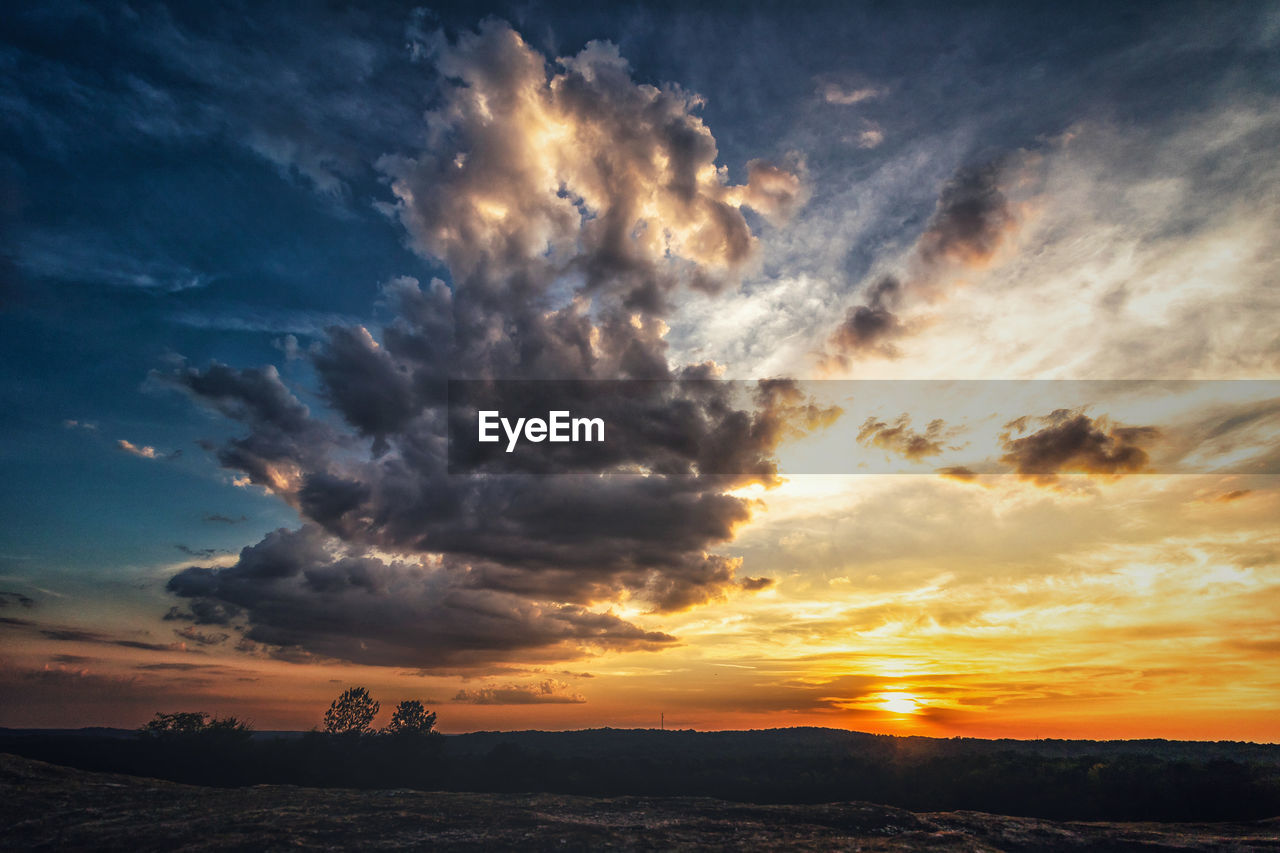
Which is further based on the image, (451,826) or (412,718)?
(412,718)

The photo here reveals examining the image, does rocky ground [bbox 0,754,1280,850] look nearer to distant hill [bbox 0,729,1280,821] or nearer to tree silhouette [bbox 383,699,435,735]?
distant hill [bbox 0,729,1280,821]

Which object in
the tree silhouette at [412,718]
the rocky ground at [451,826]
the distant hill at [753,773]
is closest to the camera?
the rocky ground at [451,826]

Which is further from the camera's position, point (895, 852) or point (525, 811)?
point (525, 811)

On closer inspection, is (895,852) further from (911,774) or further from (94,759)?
(94,759)

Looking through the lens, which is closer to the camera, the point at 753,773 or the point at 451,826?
the point at 451,826

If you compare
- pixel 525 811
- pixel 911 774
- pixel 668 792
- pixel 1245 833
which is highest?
pixel 1245 833

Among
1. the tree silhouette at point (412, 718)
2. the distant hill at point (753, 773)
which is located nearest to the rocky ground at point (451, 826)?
the distant hill at point (753, 773)

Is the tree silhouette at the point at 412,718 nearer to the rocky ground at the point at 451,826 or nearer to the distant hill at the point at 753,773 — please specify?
the distant hill at the point at 753,773

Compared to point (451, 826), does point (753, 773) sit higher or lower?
lower

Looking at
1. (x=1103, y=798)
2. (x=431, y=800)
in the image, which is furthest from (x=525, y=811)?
(x=1103, y=798)
